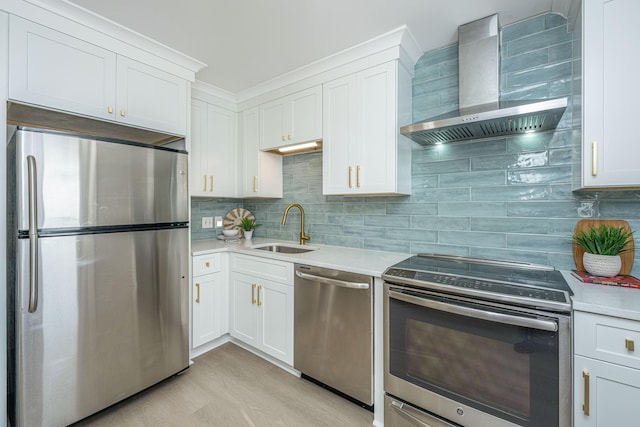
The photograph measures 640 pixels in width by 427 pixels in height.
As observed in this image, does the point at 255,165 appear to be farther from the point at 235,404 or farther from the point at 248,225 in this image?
the point at 235,404

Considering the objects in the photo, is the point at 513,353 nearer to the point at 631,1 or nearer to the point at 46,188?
the point at 631,1

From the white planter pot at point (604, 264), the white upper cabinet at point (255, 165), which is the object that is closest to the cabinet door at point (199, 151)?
the white upper cabinet at point (255, 165)

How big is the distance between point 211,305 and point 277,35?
230 cm

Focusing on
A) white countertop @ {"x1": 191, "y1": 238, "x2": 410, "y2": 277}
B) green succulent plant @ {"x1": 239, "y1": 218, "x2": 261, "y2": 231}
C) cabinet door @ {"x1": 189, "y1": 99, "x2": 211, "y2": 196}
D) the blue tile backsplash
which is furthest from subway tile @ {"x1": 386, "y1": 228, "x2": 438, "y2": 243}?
cabinet door @ {"x1": 189, "y1": 99, "x2": 211, "y2": 196}

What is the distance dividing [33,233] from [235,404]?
1578mm

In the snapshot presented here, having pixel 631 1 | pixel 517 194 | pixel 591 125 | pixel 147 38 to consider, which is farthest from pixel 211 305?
pixel 631 1

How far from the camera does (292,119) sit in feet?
8.38

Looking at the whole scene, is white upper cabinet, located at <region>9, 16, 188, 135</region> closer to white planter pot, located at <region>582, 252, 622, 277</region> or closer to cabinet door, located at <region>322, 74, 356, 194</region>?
cabinet door, located at <region>322, 74, 356, 194</region>

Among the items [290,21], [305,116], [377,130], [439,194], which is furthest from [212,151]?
[439,194]

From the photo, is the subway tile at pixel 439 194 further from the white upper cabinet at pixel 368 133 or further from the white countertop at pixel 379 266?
the white countertop at pixel 379 266

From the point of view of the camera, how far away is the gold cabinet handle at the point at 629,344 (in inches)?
41.6

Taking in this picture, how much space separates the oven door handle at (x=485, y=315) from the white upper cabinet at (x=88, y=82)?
219 centimetres

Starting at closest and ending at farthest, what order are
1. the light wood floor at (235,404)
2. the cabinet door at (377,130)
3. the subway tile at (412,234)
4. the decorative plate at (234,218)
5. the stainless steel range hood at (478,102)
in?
the stainless steel range hood at (478,102)
the light wood floor at (235,404)
the cabinet door at (377,130)
the subway tile at (412,234)
the decorative plate at (234,218)

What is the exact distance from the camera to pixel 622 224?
58.9 inches
